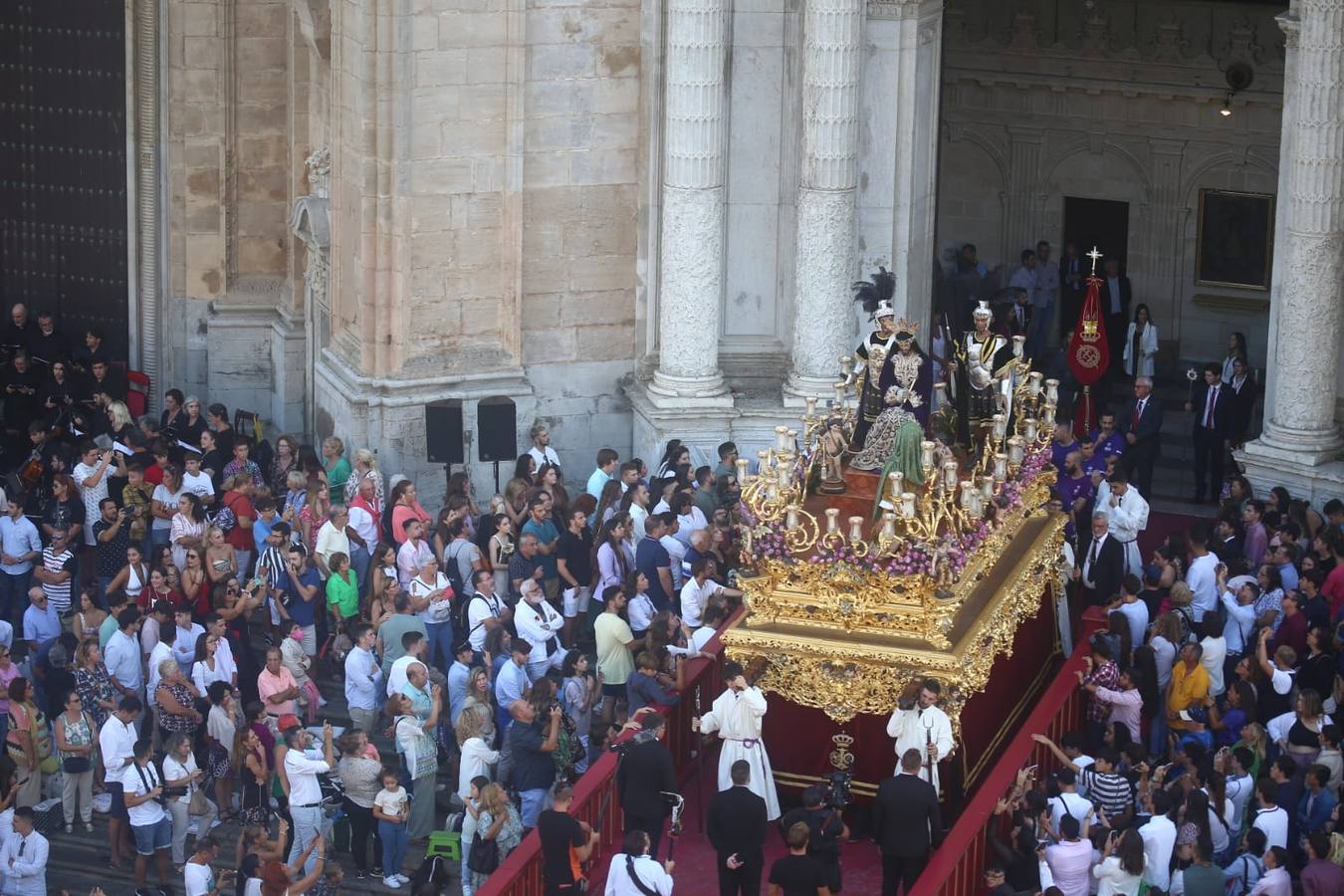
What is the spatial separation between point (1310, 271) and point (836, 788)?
8.73m

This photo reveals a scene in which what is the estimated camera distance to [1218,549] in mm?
25438

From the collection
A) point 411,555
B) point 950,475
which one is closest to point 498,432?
point 411,555

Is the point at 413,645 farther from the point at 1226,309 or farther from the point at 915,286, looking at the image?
the point at 1226,309

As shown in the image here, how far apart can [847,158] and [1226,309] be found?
25.3 feet

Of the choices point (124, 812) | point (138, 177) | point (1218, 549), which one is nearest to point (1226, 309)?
point (1218, 549)

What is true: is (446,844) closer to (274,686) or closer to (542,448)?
(274,686)

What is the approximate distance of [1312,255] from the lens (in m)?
27.5

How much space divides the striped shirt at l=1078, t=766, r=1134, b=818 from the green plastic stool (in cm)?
483

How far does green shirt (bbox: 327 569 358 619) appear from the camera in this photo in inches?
992

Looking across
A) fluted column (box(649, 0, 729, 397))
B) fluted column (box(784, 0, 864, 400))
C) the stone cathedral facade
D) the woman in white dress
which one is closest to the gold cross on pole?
the woman in white dress

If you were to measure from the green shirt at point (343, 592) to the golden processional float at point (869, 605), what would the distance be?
4.13 meters

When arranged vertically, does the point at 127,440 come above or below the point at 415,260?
below

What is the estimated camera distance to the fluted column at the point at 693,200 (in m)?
28.4

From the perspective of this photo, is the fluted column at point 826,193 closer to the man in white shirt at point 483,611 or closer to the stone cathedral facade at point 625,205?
the stone cathedral facade at point 625,205
